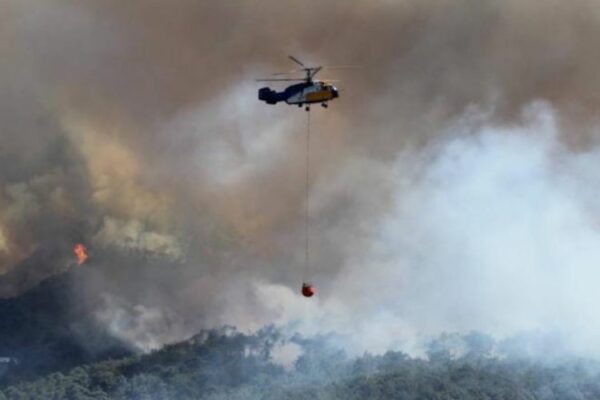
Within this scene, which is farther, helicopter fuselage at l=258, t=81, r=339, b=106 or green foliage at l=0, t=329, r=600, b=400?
green foliage at l=0, t=329, r=600, b=400

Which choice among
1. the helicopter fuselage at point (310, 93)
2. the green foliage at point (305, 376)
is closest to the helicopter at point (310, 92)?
the helicopter fuselage at point (310, 93)

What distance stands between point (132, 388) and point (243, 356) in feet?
64.3

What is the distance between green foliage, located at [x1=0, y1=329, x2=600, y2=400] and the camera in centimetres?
11812

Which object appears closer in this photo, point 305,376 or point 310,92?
point 310,92

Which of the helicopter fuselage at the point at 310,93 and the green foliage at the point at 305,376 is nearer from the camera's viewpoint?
the helicopter fuselage at the point at 310,93

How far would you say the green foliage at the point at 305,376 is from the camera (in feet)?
388

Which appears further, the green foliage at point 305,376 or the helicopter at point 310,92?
the green foliage at point 305,376

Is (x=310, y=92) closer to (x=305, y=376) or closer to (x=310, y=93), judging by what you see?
(x=310, y=93)

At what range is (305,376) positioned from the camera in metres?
135

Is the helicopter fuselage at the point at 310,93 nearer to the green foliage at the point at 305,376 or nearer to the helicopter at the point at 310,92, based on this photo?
the helicopter at the point at 310,92

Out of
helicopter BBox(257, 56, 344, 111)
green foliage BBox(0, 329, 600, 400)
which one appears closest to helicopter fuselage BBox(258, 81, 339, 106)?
helicopter BBox(257, 56, 344, 111)

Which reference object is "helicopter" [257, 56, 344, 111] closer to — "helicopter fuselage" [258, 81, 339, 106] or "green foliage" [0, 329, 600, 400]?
"helicopter fuselage" [258, 81, 339, 106]

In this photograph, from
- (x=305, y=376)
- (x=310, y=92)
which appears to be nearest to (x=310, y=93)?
(x=310, y=92)

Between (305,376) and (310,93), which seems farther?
(305,376)
